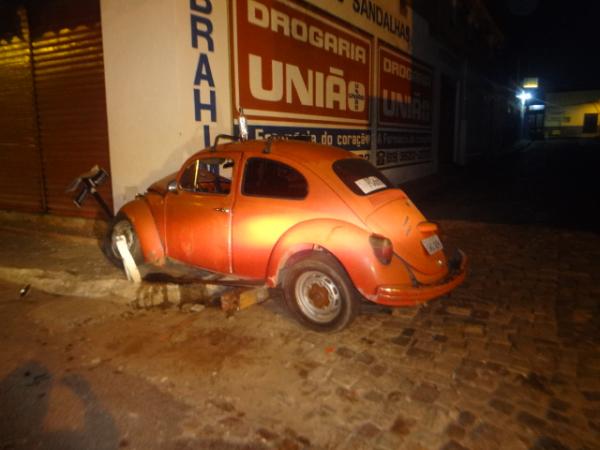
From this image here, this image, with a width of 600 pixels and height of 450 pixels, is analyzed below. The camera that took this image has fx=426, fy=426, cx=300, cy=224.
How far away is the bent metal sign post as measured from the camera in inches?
314

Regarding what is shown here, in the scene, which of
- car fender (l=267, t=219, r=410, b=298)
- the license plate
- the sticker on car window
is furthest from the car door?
the license plate

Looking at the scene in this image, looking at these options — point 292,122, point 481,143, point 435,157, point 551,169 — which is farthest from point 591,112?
point 292,122

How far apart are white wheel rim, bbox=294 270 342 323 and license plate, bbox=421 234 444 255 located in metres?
0.99

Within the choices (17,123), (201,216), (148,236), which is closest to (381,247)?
(201,216)

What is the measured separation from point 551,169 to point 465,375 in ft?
63.7

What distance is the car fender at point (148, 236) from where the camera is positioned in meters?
5.35

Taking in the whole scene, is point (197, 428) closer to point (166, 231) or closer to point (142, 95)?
point (166, 231)

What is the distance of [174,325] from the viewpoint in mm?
4375

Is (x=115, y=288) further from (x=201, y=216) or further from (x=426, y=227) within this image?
(x=426, y=227)

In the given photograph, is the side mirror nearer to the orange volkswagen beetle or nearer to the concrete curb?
the orange volkswagen beetle

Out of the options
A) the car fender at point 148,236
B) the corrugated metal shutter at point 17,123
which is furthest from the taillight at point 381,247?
the corrugated metal shutter at point 17,123

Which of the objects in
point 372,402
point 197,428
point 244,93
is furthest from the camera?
point 244,93

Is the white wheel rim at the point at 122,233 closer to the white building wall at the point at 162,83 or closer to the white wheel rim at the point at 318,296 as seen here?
the white building wall at the point at 162,83

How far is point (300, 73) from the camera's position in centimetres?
938
